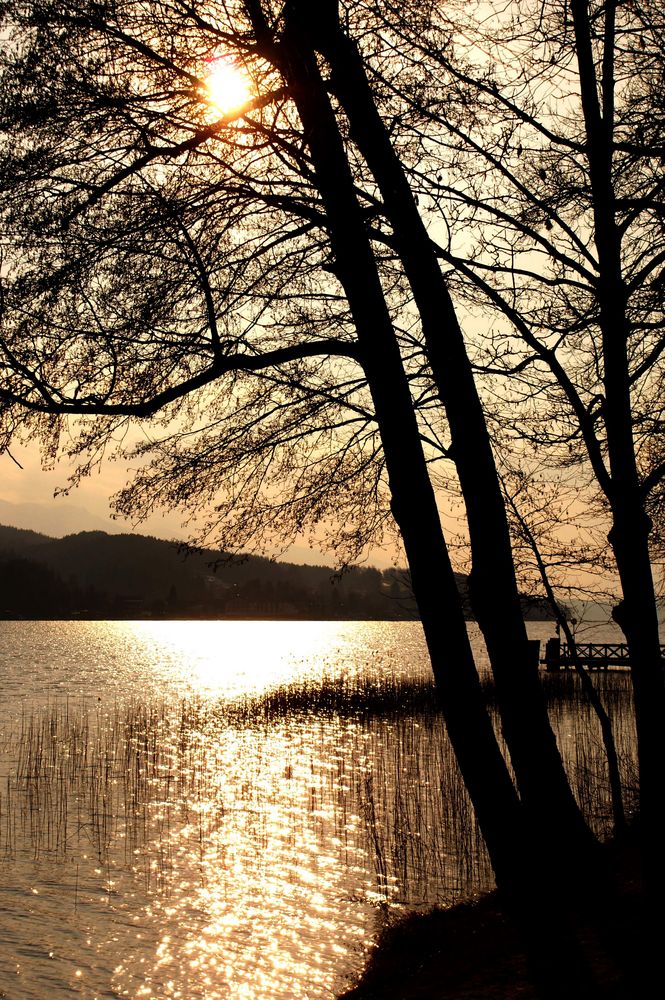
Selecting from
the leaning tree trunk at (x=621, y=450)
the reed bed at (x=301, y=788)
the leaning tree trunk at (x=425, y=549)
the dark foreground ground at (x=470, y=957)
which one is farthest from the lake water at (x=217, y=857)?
the leaning tree trunk at (x=621, y=450)

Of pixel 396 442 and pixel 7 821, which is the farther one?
pixel 7 821

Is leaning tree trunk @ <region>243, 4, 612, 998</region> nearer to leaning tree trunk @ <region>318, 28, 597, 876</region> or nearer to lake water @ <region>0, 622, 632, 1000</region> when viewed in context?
leaning tree trunk @ <region>318, 28, 597, 876</region>

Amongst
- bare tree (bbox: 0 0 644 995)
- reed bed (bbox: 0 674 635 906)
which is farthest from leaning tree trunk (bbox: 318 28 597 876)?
reed bed (bbox: 0 674 635 906)

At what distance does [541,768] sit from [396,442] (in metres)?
2.92

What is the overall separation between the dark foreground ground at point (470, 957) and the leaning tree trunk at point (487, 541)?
3.21 ft

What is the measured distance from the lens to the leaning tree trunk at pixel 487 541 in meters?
6.96

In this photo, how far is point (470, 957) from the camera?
7.22 m

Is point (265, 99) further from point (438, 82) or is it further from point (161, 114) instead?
point (438, 82)

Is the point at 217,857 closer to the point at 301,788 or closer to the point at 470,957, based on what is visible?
the point at 301,788

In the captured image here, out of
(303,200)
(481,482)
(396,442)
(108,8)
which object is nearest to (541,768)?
(481,482)

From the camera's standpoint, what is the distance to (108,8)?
257 inches

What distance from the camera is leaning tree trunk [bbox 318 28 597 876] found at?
6965 mm

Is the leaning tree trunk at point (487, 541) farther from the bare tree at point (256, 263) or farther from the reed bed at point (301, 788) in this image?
the reed bed at point (301, 788)

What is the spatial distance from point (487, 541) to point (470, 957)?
337cm
